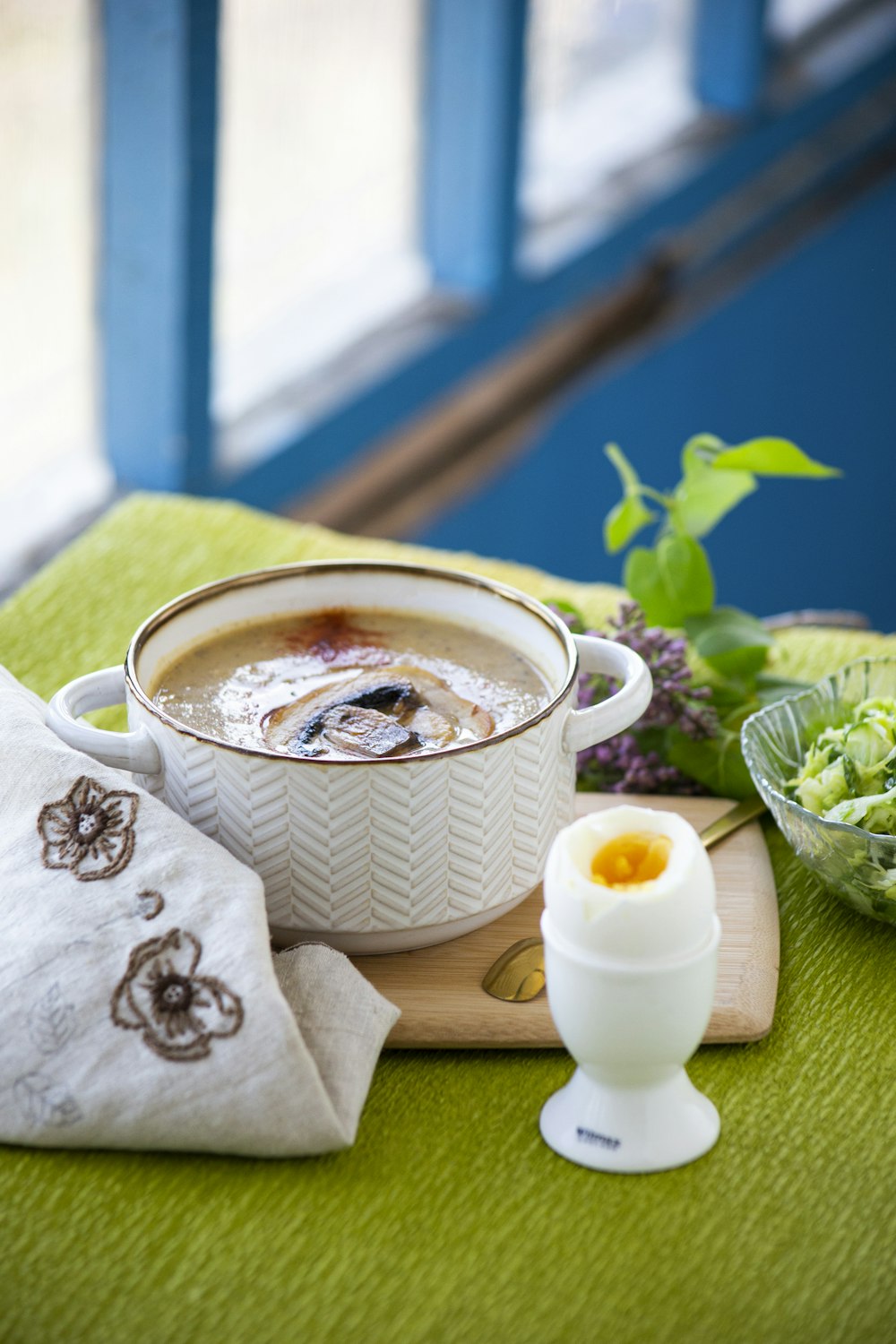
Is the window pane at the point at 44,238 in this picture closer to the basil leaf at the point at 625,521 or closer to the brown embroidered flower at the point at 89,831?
the basil leaf at the point at 625,521

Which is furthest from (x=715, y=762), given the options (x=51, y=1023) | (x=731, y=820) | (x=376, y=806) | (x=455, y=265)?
(x=455, y=265)

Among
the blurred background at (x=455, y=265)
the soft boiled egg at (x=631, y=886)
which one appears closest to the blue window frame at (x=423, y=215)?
the blurred background at (x=455, y=265)

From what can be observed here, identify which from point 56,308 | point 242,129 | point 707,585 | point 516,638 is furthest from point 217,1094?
point 242,129

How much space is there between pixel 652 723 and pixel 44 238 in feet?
2.99

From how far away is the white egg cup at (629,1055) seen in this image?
525 millimetres

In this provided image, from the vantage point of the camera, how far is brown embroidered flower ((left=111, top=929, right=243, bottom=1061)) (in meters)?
0.55

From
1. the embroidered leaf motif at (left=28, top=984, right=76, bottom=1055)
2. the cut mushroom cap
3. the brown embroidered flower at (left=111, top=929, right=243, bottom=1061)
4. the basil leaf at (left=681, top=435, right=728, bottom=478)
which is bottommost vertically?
the embroidered leaf motif at (left=28, top=984, right=76, bottom=1055)

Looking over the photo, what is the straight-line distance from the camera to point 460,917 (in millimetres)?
650

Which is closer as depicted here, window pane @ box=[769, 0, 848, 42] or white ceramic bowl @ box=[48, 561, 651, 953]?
white ceramic bowl @ box=[48, 561, 651, 953]

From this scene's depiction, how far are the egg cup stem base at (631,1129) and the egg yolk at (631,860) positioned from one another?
84 millimetres

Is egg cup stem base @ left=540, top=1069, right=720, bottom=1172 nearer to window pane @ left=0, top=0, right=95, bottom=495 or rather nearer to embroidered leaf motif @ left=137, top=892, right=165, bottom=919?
embroidered leaf motif @ left=137, top=892, right=165, bottom=919

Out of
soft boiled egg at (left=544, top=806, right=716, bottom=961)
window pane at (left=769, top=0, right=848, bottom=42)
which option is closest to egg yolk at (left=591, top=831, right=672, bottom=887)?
soft boiled egg at (left=544, top=806, right=716, bottom=961)

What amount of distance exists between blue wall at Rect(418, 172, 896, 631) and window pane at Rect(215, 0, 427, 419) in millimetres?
441

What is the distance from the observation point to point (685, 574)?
2.80 ft
